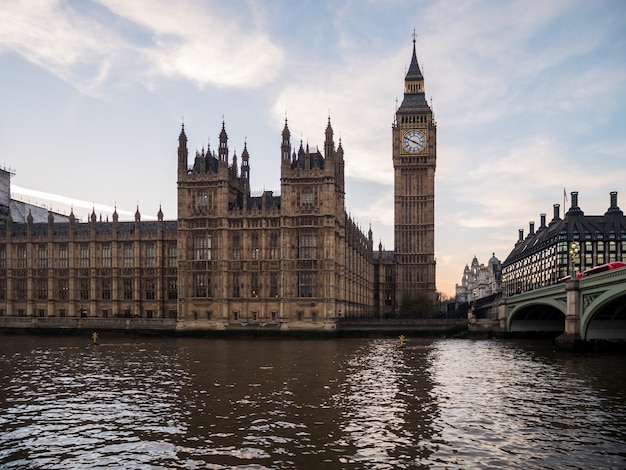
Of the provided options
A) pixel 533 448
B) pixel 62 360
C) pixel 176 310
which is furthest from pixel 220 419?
pixel 176 310

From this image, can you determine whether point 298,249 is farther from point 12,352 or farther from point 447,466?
point 447,466

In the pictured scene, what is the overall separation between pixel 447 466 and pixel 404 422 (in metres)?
6.78

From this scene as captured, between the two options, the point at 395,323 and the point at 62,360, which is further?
the point at 395,323

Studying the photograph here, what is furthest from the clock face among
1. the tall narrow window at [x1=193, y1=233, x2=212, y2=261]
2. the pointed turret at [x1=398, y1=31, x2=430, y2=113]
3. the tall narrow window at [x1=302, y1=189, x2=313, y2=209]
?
the tall narrow window at [x1=193, y1=233, x2=212, y2=261]

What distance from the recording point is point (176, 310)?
10588 centimetres

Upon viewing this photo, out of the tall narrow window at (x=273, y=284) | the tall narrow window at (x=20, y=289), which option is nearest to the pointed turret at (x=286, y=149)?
the tall narrow window at (x=273, y=284)

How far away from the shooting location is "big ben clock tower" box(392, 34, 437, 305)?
143500 mm

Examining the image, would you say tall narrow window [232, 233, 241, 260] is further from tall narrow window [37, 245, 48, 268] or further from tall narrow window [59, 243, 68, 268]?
tall narrow window [37, 245, 48, 268]

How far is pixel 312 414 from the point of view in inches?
1120

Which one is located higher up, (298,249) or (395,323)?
(298,249)

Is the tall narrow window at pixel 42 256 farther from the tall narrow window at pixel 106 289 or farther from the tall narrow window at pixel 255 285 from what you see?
the tall narrow window at pixel 255 285

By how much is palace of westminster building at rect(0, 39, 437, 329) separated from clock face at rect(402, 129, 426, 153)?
2876cm

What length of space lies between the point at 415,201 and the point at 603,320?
86715 mm

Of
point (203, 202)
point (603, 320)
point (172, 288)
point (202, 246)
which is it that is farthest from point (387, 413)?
point (172, 288)
